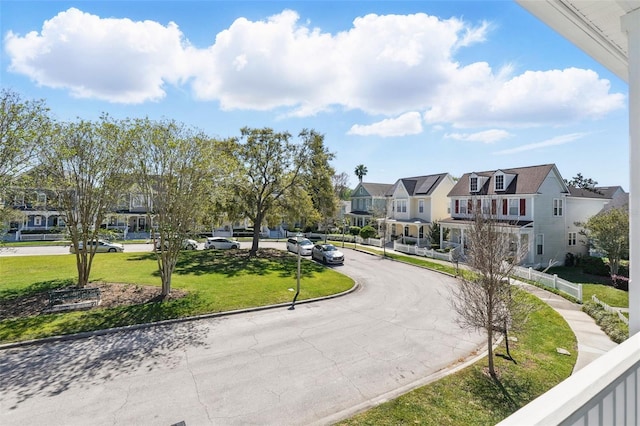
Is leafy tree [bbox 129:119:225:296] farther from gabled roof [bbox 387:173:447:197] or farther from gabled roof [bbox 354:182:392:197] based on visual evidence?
gabled roof [bbox 354:182:392:197]

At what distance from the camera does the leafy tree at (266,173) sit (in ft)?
91.5

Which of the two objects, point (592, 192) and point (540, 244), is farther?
point (592, 192)

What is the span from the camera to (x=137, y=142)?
45.8ft

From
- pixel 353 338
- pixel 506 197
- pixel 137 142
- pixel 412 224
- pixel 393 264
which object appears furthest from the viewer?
pixel 412 224

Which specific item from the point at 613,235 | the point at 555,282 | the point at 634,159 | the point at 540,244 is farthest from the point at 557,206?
the point at 634,159

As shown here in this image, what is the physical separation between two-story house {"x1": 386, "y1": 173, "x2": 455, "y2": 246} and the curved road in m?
25.3

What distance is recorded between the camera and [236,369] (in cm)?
883

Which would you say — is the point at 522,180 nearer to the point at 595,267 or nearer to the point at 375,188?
the point at 595,267

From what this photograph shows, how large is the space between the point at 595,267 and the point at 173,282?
98.8 ft

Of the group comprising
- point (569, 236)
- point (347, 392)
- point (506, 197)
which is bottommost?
point (347, 392)

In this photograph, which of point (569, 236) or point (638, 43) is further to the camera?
point (569, 236)

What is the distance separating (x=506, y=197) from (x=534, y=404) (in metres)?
31.5

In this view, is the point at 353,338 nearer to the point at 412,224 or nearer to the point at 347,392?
the point at 347,392

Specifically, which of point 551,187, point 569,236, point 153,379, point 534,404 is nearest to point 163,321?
point 153,379
